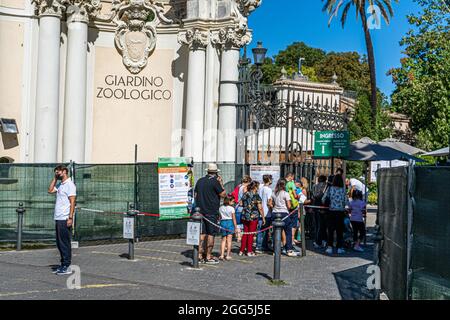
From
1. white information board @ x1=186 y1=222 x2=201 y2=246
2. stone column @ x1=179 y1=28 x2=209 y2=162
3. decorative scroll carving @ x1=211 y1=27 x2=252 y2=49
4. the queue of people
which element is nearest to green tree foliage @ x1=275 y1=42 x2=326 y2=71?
decorative scroll carving @ x1=211 y1=27 x2=252 y2=49

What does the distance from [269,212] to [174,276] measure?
14.5 feet

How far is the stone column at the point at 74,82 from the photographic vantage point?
63.0 feet

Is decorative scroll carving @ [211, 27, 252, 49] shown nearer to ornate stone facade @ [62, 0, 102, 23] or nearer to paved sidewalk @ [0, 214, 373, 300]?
ornate stone facade @ [62, 0, 102, 23]

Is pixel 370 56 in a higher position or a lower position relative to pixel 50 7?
higher

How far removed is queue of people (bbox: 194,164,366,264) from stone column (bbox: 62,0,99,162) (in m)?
4.86

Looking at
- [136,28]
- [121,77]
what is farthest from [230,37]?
[121,77]

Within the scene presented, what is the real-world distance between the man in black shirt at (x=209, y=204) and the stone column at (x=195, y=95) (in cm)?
635

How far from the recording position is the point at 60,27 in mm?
19281

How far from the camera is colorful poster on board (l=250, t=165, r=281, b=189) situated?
17891 millimetres

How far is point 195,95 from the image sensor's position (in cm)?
2052

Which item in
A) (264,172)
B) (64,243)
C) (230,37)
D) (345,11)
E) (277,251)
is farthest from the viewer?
(345,11)

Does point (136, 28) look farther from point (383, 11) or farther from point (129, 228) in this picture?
point (383, 11)

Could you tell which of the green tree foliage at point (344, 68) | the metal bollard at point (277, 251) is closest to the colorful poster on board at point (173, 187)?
the metal bollard at point (277, 251)

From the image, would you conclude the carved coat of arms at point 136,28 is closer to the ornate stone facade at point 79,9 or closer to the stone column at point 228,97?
the ornate stone facade at point 79,9
